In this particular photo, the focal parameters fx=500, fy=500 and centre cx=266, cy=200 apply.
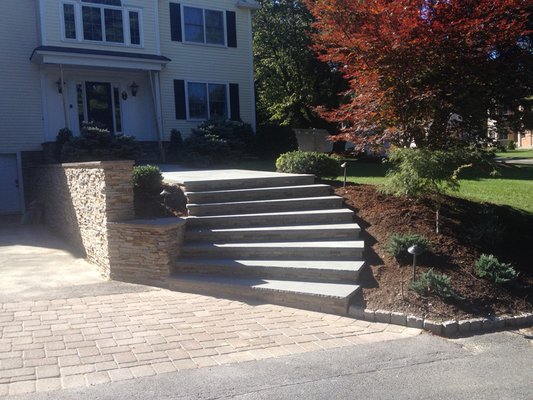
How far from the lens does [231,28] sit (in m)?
20.1

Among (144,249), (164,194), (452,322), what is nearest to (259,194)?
(164,194)

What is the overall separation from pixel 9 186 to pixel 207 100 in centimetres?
777

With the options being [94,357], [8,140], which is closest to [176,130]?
[8,140]

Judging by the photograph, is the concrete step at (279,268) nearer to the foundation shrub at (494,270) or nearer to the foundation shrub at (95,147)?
the foundation shrub at (494,270)

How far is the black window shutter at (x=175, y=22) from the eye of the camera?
18.9m

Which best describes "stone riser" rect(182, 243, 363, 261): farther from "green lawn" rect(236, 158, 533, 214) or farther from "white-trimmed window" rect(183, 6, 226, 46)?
"white-trimmed window" rect(183, 6, 226, 46)

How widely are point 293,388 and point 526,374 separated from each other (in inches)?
82.9

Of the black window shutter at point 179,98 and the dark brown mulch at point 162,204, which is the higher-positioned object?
the black window shutter at point 179,98

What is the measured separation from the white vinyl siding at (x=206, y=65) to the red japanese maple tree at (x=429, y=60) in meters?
11.3

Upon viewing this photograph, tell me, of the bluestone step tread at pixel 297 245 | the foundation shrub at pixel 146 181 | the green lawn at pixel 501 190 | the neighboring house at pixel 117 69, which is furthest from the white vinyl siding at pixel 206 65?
the bluestone step tread at pixel 297 245

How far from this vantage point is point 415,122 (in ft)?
27.1

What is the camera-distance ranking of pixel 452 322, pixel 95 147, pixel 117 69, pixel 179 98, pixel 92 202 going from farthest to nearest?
pixel 179 98, pixel 117 69, pixel 95 147, pixel 92 202, pixel 452 322

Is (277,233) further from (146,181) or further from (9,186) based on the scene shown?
(9,186)

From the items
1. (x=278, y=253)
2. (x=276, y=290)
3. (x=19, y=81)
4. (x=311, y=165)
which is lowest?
(x=276, y=290)
